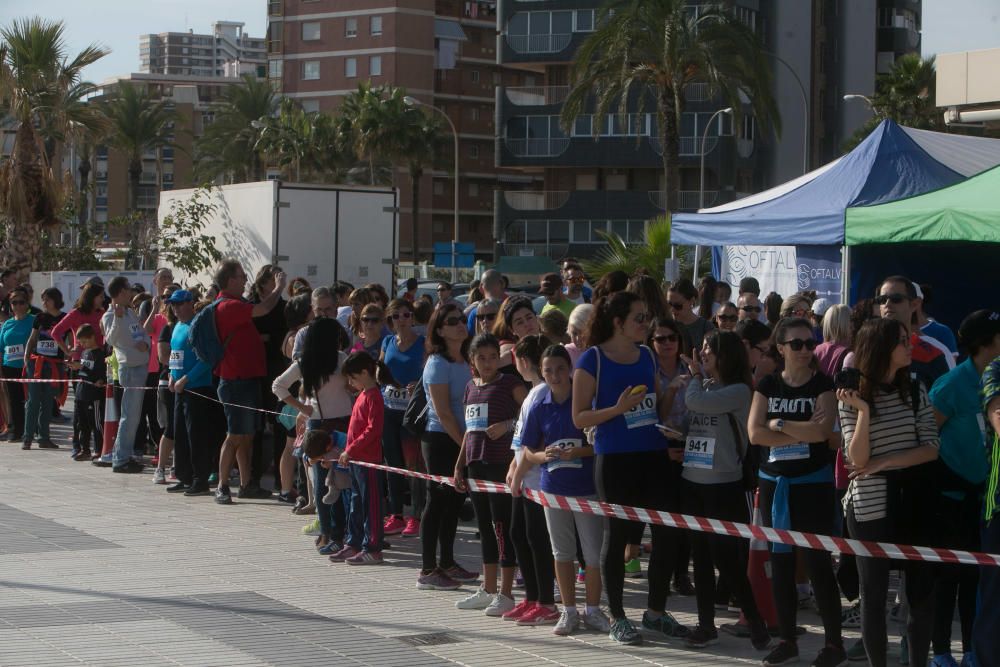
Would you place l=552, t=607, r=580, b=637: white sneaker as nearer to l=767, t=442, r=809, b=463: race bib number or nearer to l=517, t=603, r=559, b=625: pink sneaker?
l=517, t=603, r=559, b=625: pink sneaker

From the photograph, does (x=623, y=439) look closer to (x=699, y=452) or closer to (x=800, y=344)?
(x=699, y=452)

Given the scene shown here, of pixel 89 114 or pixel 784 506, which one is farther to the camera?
pixel 89 114

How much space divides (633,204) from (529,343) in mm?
61104

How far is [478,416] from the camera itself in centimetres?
851

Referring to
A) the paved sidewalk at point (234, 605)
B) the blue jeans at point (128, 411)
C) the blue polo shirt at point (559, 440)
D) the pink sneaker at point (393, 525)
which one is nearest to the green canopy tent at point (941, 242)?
the paved sidewalk at point (234, 605)

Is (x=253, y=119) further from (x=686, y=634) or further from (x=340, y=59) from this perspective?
(x=686, y=634)

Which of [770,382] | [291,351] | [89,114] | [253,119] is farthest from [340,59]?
[770,382]

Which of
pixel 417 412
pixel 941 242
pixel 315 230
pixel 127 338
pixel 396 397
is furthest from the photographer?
pixel 315 230

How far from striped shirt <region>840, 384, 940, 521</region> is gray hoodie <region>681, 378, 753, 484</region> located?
3.00 feet

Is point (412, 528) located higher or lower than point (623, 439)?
lower

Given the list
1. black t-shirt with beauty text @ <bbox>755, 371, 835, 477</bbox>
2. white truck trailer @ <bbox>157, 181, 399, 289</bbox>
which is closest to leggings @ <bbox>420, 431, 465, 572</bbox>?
black t-shirt with beauty text @ <bbox>755, 371, 835, 477</bbox>

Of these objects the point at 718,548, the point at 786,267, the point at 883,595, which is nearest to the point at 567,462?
the point at 718,548

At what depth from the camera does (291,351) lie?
40.6ft

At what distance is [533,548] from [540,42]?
63.0 meters
